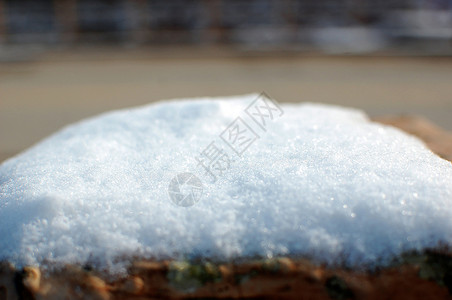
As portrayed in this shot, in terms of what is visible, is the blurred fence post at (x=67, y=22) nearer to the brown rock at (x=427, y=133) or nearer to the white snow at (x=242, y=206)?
the brown rock at (x=427, y=133)

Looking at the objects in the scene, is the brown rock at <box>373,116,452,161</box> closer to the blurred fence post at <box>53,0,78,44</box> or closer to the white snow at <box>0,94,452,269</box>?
the white snow at <box>0,94,452,269</box>

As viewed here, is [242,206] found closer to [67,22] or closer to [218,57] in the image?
[218,57]

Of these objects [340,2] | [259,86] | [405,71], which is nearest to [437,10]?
[340,2]

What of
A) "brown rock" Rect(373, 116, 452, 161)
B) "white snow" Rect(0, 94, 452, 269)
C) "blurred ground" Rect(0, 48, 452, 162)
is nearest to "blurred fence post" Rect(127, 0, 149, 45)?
"blurred ground" Rect(0, 48, 452, 162)

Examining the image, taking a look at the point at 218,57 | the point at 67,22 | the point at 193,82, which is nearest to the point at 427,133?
the point at 193,82

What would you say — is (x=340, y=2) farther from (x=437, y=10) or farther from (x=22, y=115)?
(x=22, y=115)

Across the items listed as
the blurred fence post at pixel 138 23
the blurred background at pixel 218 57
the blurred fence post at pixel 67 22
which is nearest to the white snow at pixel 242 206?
the blurred background at pixel 218 57
